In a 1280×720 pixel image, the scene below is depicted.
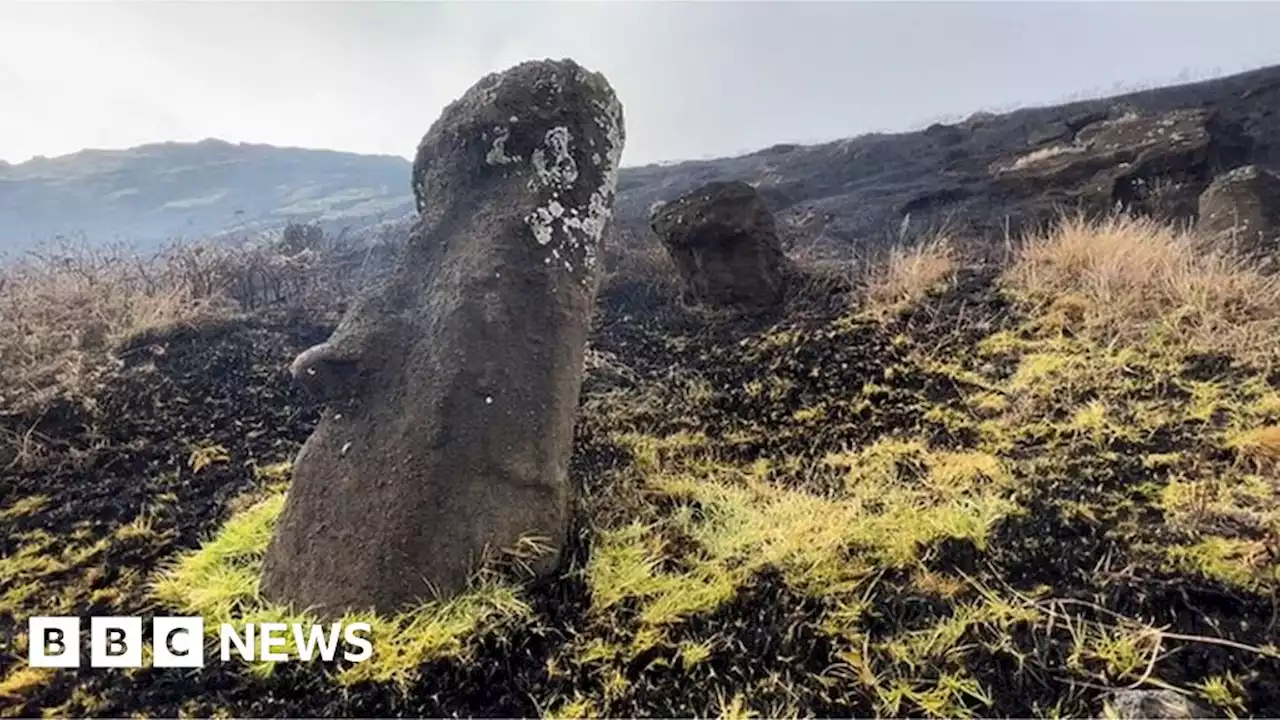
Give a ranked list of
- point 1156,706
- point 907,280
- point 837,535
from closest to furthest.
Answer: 1. point 1156,706
2. point 837,535
3. point 907,280

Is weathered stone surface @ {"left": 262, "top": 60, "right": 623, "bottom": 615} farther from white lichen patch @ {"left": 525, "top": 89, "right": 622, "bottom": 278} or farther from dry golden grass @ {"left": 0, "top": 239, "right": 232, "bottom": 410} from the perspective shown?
dry golden grass @ {"left": 0, "top": 239, "right": 232, "bottom": 410}

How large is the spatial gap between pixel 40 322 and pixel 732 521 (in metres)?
4.47

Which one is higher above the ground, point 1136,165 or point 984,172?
point 984,172

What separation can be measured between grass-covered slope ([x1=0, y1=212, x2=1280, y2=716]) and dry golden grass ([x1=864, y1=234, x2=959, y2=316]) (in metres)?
0.36

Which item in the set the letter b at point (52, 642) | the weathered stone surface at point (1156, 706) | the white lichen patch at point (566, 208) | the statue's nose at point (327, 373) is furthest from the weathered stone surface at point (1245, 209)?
the letter b at point (52, 642)

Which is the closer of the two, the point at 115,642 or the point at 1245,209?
the point at 115,642

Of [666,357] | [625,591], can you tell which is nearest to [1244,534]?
[625,591]

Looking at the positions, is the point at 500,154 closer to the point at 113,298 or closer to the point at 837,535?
the point at 837,535

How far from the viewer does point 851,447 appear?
322 centimetres

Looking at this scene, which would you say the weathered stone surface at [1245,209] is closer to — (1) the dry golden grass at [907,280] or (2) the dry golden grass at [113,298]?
(1) the dry golden grass at [907,280]

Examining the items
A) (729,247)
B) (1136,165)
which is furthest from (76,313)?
(1136,165)

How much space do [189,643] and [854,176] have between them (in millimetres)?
13377

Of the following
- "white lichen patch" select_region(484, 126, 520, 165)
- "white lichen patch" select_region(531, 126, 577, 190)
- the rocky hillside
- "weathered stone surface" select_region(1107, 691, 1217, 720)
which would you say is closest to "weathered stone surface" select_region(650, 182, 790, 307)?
"white lichen patch" select_region(531, 126, 577, 190)

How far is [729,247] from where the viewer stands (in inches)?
219
